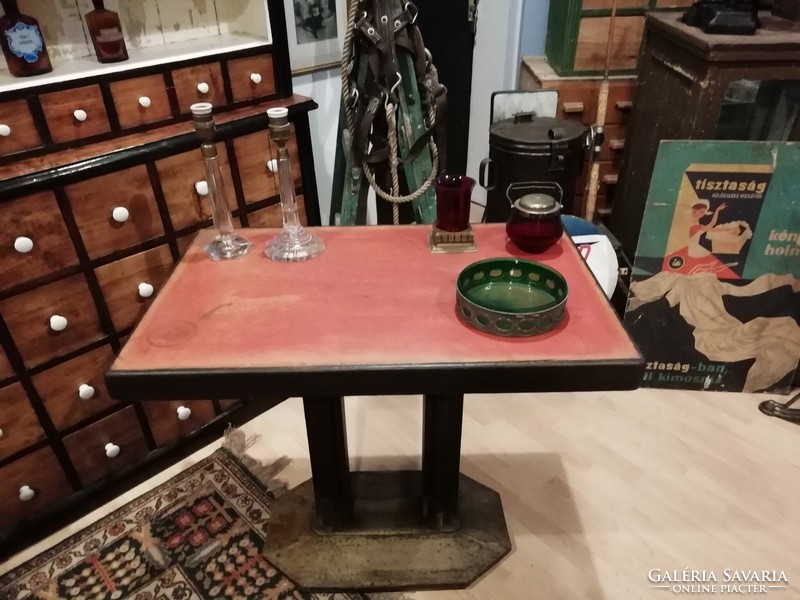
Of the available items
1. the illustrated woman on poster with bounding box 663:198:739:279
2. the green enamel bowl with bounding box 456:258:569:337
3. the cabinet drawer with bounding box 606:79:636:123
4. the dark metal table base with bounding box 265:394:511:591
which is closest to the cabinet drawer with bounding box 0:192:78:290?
the dark metal table base with bounding box 265:394:511:591

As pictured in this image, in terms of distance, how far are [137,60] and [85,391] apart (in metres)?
0.88

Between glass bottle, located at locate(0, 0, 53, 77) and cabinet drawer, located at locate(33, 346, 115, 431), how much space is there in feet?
2.35

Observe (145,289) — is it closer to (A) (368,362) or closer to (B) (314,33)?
(A) (368,362)

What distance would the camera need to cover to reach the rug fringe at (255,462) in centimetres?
181

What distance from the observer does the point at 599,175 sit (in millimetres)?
2617

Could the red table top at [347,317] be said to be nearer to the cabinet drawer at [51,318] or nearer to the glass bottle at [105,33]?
the cabinet drawer at [51,318]

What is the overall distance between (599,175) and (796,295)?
945 millimetres

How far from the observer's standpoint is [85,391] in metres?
1.62

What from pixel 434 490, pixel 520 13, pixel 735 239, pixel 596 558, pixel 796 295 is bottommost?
pixel 596 558

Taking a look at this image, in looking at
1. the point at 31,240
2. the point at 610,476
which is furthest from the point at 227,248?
the point at 610,476

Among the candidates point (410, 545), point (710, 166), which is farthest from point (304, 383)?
point (710, 166)

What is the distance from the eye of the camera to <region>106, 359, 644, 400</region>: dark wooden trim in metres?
1.05

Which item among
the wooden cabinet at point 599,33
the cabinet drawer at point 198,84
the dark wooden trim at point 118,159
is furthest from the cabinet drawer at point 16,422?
the wooden cabinet at point 599,33

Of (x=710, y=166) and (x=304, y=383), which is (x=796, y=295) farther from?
(x=304, y=383)
